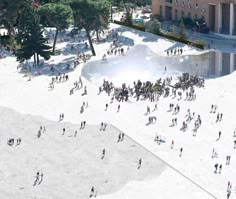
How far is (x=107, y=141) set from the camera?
66.4 metres

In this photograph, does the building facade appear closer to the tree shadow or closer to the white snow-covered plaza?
the white snow-covered plaza

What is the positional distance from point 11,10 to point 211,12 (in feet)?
133

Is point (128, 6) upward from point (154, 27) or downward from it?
upward

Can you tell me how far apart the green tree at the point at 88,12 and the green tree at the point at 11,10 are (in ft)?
36.1

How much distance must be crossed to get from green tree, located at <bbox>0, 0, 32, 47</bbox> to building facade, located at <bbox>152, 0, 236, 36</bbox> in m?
35.8

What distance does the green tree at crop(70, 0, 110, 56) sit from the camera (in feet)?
318

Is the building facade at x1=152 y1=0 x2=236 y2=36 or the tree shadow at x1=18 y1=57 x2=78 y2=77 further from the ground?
the building facade at x1=152 y1=0 x2=236 y2=36

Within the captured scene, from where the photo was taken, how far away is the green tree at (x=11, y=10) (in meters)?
102

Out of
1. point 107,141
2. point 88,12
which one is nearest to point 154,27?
point 88,12

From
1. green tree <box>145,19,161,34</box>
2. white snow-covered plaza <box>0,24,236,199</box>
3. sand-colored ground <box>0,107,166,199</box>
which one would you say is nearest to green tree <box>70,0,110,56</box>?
white snow-covered plaza <box>0,24,236,199</box>

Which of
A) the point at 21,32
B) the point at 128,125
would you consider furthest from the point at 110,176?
the point at 21,32

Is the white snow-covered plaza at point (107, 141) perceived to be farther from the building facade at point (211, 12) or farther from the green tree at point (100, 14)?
the building facade at point (211, 12)

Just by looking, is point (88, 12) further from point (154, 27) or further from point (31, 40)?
A: point (154, 27)

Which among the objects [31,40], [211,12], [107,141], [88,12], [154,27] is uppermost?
[88,12]
